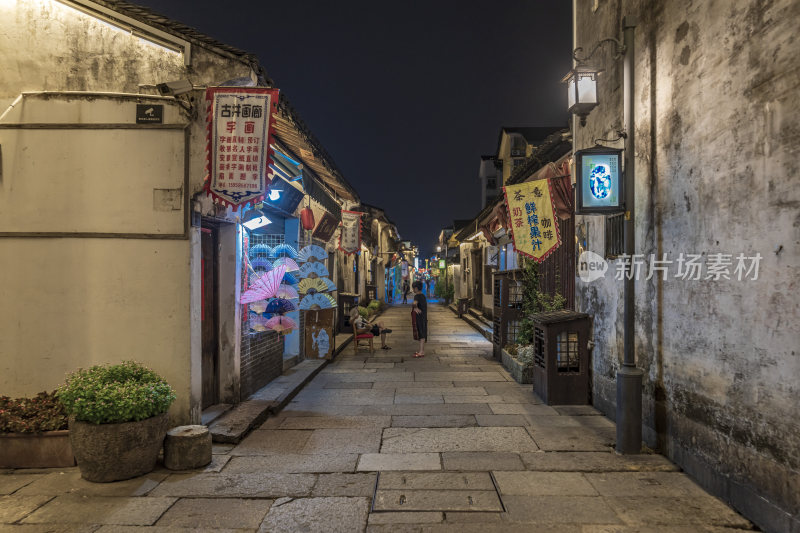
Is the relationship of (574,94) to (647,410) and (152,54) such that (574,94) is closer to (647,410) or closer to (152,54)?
(647,410)

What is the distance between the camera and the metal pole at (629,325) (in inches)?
237

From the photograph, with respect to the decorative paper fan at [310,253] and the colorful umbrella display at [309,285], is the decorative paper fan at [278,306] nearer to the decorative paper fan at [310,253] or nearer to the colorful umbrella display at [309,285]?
the colorful umbrella display at [309,285]

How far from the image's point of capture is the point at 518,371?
10289 mm

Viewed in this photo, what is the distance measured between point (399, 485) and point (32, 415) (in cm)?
442

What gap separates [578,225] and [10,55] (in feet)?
29.5

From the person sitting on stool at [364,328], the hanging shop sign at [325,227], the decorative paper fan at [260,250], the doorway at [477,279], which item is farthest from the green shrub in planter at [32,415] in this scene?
the doorway at [477,279]

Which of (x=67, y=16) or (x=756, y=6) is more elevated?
(x=67, y=16)

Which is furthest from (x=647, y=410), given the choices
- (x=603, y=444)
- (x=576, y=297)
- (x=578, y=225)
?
(x=578, y=225)

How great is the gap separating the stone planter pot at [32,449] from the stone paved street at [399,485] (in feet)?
0.40

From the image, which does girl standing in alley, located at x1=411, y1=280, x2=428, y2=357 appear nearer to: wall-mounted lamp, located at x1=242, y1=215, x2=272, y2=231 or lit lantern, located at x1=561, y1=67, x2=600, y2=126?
wall-mounted lamp, located at x1=242, y1=215, x2=272, y2=231

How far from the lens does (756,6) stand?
4.43 metres

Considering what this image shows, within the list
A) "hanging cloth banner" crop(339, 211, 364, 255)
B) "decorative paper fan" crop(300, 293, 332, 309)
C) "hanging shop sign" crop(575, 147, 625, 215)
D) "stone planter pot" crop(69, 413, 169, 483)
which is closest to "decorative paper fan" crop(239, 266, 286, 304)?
"decorative paper fan" crop(300, 293, 332, 309)

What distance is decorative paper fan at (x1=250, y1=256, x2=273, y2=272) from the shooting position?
32.8 ft

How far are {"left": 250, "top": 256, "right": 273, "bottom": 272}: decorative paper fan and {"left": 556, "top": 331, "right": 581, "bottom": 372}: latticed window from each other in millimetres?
5809
